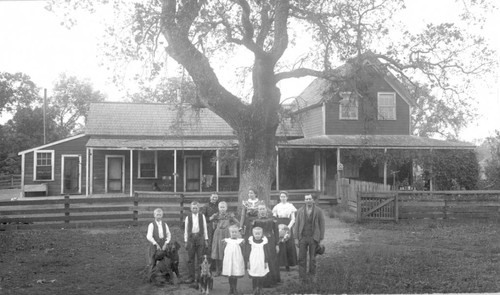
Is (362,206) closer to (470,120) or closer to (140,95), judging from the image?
(470,120)

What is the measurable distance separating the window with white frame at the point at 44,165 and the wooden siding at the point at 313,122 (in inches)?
535

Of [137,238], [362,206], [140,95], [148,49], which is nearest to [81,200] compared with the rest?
[137,238]

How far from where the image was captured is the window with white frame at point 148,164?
2728 cm

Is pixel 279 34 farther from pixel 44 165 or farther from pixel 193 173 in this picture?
pixel 44 165

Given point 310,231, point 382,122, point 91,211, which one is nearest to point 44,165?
point 91,211

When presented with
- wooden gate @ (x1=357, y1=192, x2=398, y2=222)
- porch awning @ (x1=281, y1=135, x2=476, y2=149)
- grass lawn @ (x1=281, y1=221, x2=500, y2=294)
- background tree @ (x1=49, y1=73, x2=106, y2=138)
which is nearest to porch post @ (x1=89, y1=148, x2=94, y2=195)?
porch awning @ (x1=281, y1=135, x2=476, y2=149)

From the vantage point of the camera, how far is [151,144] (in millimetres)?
25578

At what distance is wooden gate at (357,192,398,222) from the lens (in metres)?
17.2

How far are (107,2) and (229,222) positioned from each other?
6.42m

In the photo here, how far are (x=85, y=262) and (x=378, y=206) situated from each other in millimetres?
10376

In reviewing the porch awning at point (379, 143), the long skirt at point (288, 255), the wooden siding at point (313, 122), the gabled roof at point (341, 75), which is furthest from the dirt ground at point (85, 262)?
the wooden siding at point (313, 122)

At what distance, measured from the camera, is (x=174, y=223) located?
54.4 feet

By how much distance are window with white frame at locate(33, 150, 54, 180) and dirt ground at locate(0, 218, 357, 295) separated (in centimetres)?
1179

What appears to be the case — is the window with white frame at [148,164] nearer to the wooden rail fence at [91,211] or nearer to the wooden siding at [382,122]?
the wooden siding at [382,122]
